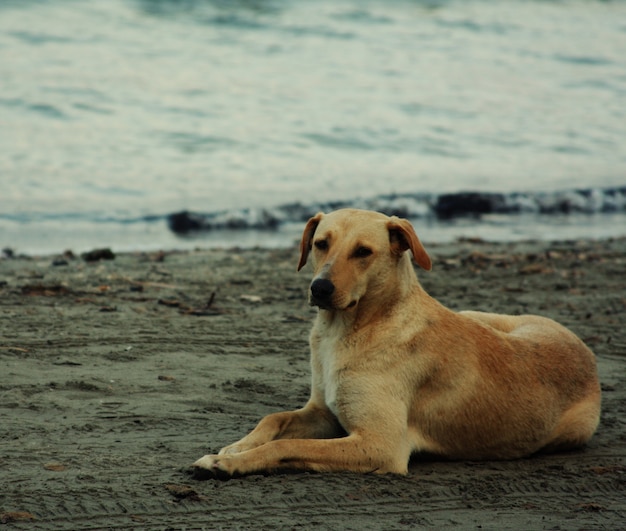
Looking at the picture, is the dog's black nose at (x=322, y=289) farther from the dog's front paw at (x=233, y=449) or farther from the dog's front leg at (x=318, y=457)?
the dog's front paw at (x=233, y=449)

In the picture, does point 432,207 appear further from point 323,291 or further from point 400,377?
point 323,291

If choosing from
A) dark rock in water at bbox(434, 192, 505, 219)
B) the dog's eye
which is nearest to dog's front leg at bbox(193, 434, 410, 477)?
the dog's eye

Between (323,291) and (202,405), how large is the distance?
1.27 metres

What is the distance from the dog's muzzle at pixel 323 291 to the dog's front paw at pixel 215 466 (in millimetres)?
858

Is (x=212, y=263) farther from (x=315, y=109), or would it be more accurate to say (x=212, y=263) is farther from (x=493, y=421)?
(x=315, y=109)

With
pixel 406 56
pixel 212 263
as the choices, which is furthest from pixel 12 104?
pixel 406 56

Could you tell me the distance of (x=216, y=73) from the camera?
23484mm

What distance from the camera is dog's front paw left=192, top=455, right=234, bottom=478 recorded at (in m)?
4.13

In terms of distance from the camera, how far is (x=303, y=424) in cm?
486

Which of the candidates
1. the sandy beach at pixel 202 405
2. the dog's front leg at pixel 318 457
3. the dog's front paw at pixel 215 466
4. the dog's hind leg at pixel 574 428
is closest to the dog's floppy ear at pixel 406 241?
the dog's front leg at pixel 318 457

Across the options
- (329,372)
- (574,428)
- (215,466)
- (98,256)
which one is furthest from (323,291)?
(98,256)

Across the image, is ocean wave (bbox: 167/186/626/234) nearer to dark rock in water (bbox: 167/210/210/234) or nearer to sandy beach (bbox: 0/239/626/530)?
dark rock in water (bbox: 167/210/210/234)

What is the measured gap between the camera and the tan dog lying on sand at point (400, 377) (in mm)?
4508

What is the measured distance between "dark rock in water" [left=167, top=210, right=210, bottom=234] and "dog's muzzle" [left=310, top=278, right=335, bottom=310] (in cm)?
886
